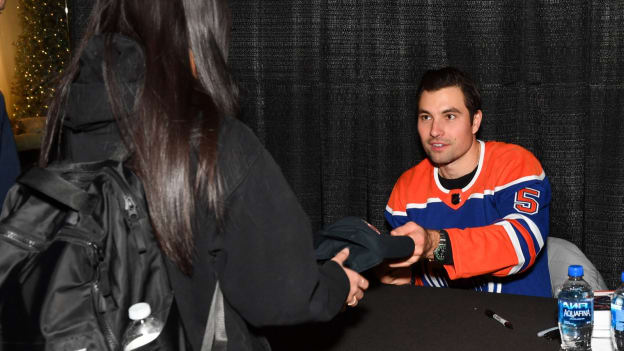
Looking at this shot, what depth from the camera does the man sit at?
1.98m

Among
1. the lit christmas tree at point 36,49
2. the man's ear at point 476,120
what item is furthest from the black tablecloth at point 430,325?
the lit christmas tree at point 36,49

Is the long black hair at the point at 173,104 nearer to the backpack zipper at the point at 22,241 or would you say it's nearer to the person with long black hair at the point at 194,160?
the person with long black hair at the point at 194,160

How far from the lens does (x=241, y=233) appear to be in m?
0.98

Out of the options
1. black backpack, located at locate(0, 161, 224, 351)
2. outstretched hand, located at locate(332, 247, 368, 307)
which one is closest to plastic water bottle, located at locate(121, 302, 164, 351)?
black backpack, located at locate(0, 161, 224, 351)

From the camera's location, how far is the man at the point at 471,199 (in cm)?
198

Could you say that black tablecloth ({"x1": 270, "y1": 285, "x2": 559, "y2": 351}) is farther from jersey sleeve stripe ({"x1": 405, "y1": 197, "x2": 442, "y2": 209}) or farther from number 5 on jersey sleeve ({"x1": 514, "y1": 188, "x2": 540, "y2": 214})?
jersey sleeve stripe ({"x1": 405, "y1": 197, "x2": 442, "y2": 209})

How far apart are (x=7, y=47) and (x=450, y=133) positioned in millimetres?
3797

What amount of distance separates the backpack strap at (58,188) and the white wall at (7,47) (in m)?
3.95

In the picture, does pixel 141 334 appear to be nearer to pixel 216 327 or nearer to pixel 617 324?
pixel 216 327

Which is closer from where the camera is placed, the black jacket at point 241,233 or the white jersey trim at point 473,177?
the black jacket at point 241,233

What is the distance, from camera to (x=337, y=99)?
288 cm

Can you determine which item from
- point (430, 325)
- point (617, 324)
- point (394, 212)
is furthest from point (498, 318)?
point (394, 212)

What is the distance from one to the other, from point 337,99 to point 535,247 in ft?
4.07

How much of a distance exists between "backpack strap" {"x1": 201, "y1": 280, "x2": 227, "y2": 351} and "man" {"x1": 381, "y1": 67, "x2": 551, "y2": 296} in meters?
1.06
